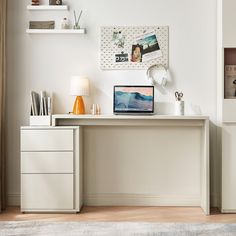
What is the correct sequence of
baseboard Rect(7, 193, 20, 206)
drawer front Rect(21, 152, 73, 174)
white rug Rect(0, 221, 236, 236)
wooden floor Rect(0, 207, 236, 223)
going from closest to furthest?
1. white rug Rect(0, 221, 236, 236)
2. wooden floor Rect(0, 207, 236, 223)
3. drawer front Rect(21, 152, 73, 174)
4. baseboard Rect(7, 193, 20, 206)

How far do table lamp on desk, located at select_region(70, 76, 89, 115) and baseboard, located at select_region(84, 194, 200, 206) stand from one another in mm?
862

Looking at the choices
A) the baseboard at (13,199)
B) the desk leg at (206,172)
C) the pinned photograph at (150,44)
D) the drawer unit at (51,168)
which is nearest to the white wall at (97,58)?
the baseboard at (13,199)

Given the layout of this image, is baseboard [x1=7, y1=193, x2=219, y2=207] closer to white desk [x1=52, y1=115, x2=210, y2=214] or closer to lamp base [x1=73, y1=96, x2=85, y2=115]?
white desk [x1=52, y1=115, x2=210, y2=214]

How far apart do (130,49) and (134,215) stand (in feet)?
5.18

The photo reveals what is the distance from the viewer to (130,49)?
444cm

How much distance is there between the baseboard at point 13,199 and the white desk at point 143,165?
67 centimetres

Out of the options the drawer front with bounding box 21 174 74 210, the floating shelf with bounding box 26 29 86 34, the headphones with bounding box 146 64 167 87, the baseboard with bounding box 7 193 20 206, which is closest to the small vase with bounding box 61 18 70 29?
the floating shelf with bounding box 26 29 86 34

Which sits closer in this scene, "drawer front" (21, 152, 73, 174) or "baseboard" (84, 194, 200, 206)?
"drawer front" (21, 152, 73, 174)

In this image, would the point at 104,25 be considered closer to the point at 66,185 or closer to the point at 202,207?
the point at 66,185

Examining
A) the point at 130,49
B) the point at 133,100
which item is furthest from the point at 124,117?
the point at 130,49

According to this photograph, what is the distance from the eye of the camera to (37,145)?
409 cm

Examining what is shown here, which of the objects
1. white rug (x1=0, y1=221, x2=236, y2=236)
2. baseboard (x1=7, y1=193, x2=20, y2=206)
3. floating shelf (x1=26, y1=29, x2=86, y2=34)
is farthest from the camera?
baseboard (x1=7, y1=193, x2=20, y2=206)

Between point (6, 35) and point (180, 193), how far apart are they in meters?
2.30

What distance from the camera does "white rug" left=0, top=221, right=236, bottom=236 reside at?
3469 mm
